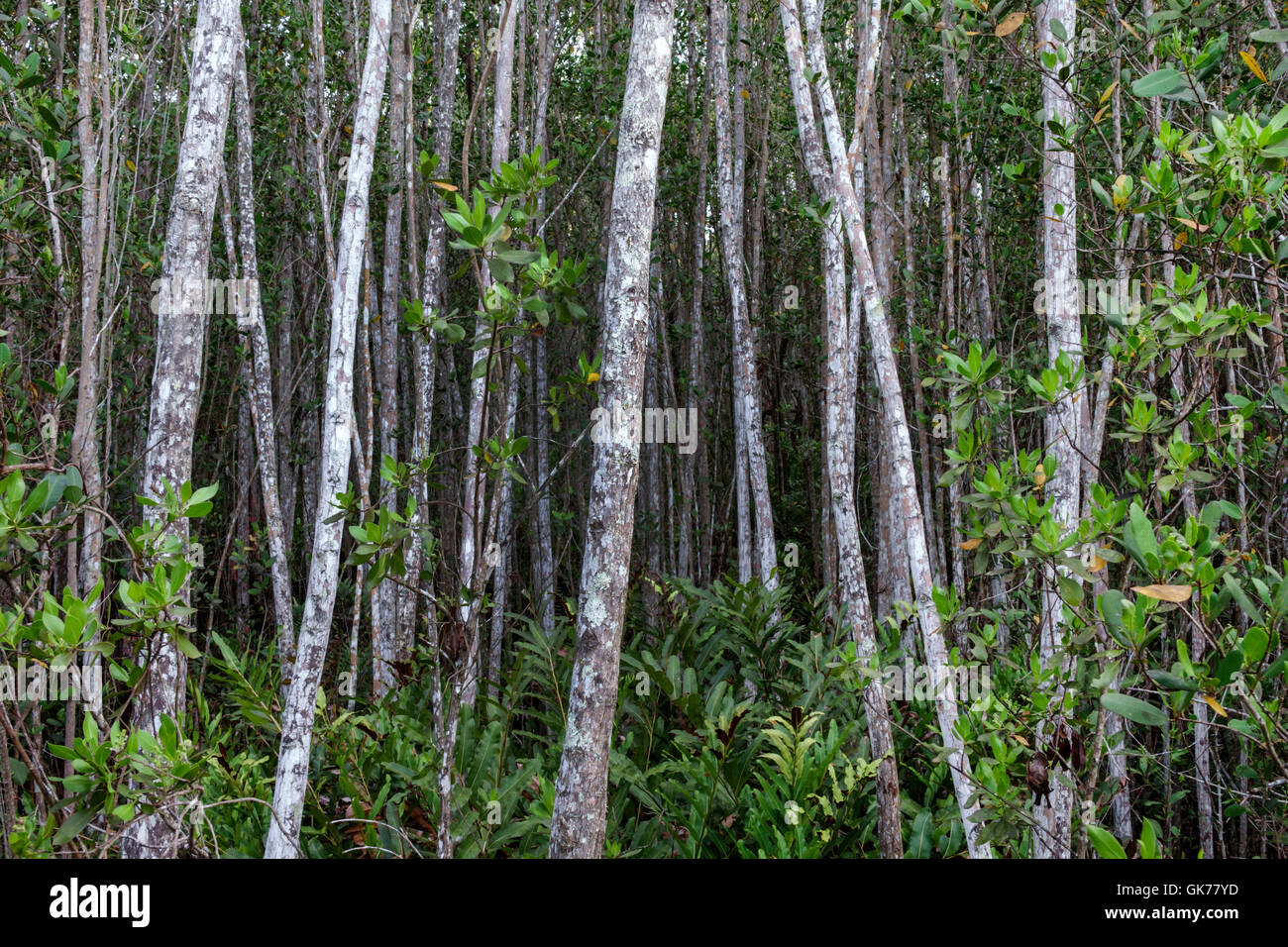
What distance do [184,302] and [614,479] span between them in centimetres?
153

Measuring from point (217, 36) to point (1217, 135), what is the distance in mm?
3005

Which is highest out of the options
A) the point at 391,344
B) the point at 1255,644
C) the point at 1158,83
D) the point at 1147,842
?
the point at 1158,83

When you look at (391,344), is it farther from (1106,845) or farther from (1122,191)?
(1106,845)

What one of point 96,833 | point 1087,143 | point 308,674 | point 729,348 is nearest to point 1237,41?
point 1087,143

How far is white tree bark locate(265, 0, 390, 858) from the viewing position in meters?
3.25

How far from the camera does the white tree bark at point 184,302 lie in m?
2.82

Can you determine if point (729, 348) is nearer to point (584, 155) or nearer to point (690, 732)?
point (584, 155)

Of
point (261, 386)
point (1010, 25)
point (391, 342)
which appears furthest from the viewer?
point (261, 386)

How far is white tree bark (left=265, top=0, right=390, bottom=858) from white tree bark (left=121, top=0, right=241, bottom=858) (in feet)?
1.50

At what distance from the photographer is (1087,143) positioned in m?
4.35

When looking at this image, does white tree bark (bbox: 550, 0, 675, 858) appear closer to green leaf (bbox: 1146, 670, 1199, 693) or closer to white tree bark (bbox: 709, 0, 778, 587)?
green leaf (bbox: 1146, 670, 1199, 693)

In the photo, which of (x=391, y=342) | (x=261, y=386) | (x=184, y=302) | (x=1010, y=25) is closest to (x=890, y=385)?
(x=1010, y=25)

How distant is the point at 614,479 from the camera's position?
8.30 ft

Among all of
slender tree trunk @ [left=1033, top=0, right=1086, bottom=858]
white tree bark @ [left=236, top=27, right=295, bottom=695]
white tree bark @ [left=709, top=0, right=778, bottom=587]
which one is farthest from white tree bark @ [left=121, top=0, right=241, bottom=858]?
white tree bark @ [left=709, top=0, right=778, bottom=587]
